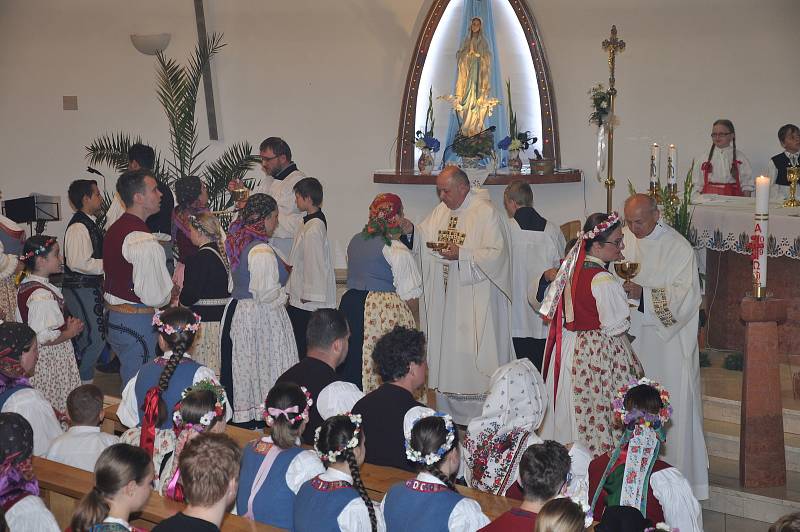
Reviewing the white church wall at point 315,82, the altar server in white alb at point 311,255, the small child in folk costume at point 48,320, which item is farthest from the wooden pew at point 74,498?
the white church wall at point 315,82

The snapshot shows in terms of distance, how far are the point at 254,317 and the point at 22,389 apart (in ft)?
6.86

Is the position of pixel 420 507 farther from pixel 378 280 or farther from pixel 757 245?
pixel 378 280

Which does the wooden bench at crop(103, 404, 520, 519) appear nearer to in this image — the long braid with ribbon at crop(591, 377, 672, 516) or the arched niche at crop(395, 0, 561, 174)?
the long braid with ribbon at crop(591, 377, 672, 516)

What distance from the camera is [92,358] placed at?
796 centimetres

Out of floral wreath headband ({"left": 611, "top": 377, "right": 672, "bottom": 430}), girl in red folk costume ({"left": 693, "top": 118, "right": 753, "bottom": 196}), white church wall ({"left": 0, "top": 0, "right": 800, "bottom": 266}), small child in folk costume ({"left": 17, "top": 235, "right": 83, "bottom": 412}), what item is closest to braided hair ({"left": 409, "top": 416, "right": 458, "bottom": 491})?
floral wreath headband ({"left": 611, "top": 377, "right": 672, "bottom": 430})

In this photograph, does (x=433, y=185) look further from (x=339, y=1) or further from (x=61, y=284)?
(x=61, y=284)

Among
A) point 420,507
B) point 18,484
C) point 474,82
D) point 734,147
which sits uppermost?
point 474,82

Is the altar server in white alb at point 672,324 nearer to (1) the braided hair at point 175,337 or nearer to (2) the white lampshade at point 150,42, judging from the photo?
(1) the braided hair at point 175,337

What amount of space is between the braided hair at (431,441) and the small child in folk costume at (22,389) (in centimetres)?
220

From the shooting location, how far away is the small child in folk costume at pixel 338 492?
12.2 ft

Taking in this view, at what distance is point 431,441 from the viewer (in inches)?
148

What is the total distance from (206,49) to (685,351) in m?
6.63

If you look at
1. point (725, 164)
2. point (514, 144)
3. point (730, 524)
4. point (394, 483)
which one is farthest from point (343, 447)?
point (514, 144)

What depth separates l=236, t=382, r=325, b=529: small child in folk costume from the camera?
4172 mm
